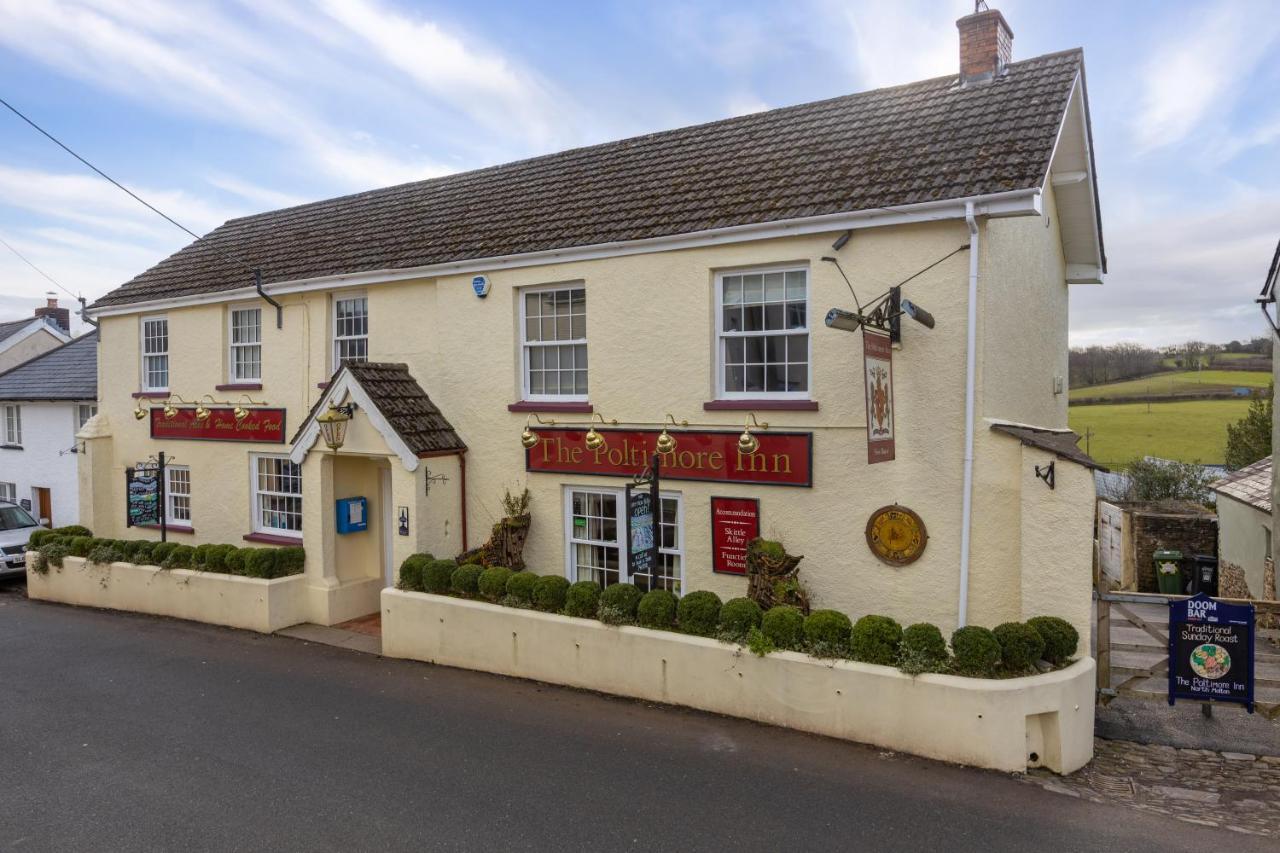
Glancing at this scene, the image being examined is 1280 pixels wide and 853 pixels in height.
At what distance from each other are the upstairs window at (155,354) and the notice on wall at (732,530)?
42.9 ft

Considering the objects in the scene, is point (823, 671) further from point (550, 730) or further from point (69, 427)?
point (69, 427)

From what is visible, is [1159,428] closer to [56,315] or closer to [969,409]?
[969,409]

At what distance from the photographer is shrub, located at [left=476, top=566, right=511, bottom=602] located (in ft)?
35.6

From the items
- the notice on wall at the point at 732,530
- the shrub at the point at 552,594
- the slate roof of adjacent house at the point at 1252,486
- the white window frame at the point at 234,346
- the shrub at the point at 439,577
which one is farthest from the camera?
the slate roof of adjacent house at the point at 1252,486

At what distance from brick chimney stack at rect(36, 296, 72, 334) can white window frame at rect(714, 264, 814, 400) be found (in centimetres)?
3651

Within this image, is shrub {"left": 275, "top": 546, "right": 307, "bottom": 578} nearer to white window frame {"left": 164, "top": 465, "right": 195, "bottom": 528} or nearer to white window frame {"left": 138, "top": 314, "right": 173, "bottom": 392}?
white window frame {"left": 164, "top": 465, "right": 195, "bottom": 528}

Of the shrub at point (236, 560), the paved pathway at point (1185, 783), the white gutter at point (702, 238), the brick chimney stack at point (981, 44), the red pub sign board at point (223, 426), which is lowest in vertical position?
the paved pathway at point (1185, 783)

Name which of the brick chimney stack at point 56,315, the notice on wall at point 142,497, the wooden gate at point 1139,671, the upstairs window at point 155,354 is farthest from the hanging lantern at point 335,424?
the brick chimney stack at point 56,315

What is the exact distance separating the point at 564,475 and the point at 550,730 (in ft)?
13.1

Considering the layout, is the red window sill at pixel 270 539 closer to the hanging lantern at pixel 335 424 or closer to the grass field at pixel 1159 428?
the hanging lantern at pixel 335 424

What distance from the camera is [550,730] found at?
8.65 m

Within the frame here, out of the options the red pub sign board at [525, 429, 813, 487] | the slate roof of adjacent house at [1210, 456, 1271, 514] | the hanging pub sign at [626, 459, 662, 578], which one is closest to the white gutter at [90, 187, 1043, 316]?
the red pub sign board at [525, 429, 813, 487]

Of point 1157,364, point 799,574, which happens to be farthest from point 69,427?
point 1157,364

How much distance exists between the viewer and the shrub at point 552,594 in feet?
33.8
